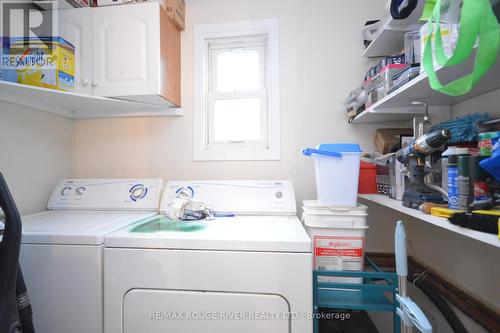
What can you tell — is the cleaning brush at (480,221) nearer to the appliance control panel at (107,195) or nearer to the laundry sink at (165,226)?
the laundry sink at (165,226)

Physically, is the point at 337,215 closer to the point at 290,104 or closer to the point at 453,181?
the point at 453,181

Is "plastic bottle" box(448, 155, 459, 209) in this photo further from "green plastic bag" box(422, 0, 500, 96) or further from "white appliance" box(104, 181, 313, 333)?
"white appliance" box(104, 181, 313, 333)

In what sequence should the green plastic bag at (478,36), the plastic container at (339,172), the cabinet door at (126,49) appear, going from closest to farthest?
1. the green plastic bag at (478,36)
2. the plastic container at (339,172)
3. the cabinet door at (126,49)

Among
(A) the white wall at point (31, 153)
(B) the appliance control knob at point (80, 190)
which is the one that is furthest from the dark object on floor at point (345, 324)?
(A) the white wall at point (31, 153)

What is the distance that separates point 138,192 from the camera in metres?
1.55

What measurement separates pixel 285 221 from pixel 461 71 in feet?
3.21

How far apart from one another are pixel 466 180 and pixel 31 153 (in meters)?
2.35

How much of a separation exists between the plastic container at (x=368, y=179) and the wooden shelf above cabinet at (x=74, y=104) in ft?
4.76

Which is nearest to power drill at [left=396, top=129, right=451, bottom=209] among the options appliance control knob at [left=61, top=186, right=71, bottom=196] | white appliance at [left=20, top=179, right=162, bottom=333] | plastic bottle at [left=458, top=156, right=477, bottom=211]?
plastic bottle at [left=458, top=156, right=477, bottom=211]

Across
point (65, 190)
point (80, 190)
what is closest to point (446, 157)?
point (80, 190)

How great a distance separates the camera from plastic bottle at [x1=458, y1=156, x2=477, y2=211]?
0.64 meters

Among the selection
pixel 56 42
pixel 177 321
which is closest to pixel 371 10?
pixel 56 42

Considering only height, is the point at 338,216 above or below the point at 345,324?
above

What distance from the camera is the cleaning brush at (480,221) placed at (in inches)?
21.6
